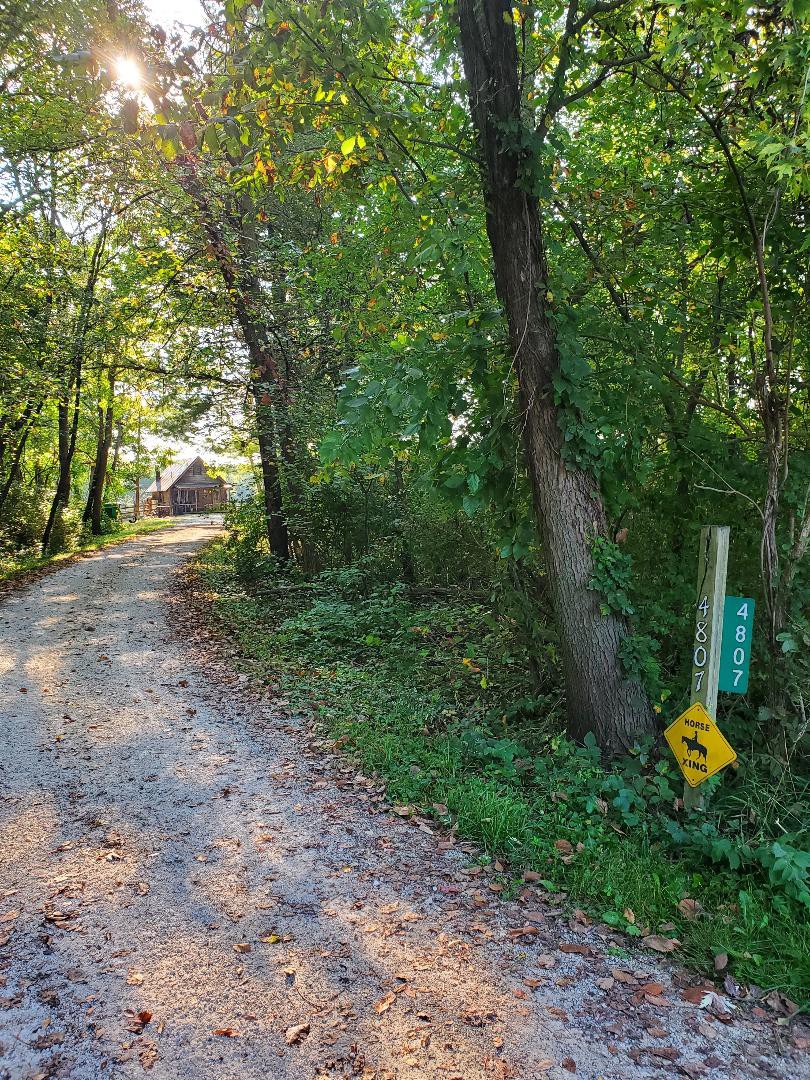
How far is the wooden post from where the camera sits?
3.93m

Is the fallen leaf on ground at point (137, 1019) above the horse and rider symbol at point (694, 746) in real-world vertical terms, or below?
below

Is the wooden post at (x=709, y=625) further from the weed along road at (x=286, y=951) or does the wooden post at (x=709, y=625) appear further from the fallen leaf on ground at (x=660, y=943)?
the weed along road at (x=286, y=951)

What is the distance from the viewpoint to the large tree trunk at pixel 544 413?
447 cm

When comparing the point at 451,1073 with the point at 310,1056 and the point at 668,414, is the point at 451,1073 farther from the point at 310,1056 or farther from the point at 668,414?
the point at 668,414

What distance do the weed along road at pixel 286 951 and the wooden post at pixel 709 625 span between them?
150 cm

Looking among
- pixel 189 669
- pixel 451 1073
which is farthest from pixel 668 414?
pixel 189 669

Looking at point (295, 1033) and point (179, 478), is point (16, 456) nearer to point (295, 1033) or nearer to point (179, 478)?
point (295, 1033)

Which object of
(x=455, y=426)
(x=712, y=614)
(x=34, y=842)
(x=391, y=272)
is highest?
(x=391, y=272)

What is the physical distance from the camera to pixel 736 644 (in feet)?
12.8

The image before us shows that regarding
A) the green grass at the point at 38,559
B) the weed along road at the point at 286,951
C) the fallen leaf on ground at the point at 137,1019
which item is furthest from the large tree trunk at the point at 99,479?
the fallen leaf on ground at the point at 137,1019

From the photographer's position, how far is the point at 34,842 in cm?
396

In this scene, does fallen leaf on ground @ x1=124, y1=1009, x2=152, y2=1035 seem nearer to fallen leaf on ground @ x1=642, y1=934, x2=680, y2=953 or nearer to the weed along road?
the weed along road

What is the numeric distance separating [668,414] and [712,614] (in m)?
1.67

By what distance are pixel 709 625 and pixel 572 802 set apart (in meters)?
1.47
